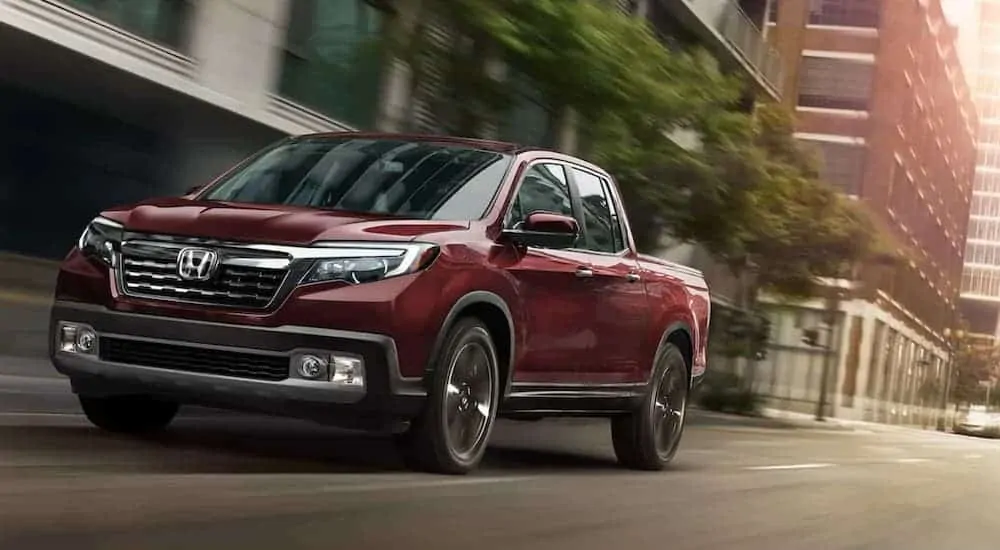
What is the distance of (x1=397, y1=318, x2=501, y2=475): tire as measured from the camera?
753 centimetres

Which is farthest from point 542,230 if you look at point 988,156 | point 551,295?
point 988,156

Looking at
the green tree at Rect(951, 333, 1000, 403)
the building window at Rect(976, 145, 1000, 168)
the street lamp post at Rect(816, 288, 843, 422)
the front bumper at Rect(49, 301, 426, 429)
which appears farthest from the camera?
the building window at Rect(976, 145, 1000, 168)

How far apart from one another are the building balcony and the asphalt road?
2271cm

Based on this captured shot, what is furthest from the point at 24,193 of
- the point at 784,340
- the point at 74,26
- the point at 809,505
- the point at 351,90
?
the point at 784,340

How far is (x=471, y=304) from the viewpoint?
7.72 m

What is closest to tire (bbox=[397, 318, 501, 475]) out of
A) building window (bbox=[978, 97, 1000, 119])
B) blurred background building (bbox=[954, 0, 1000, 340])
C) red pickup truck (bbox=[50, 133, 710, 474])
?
red pickup truck (bbox=[50, 133, 710, 474])

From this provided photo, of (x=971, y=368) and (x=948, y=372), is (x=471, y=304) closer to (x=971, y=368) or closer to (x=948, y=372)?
(x=948, y=372)

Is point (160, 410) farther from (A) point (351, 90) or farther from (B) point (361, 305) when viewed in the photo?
(A) point (351, 90)

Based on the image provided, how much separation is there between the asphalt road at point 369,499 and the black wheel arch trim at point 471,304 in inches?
22.3

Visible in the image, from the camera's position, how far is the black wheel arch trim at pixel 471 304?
24.3 ft

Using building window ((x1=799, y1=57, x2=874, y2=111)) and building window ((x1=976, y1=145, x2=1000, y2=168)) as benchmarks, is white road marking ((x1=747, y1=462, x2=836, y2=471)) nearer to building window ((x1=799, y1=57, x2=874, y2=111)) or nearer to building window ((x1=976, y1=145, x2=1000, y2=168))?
building window ((x1=799, y1=57, x2=874, y2=111))

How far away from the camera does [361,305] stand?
7.08 meters

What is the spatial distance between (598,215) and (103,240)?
3.38m

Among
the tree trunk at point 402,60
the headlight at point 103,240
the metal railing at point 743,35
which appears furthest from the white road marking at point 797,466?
the metal railing at point 743,35
